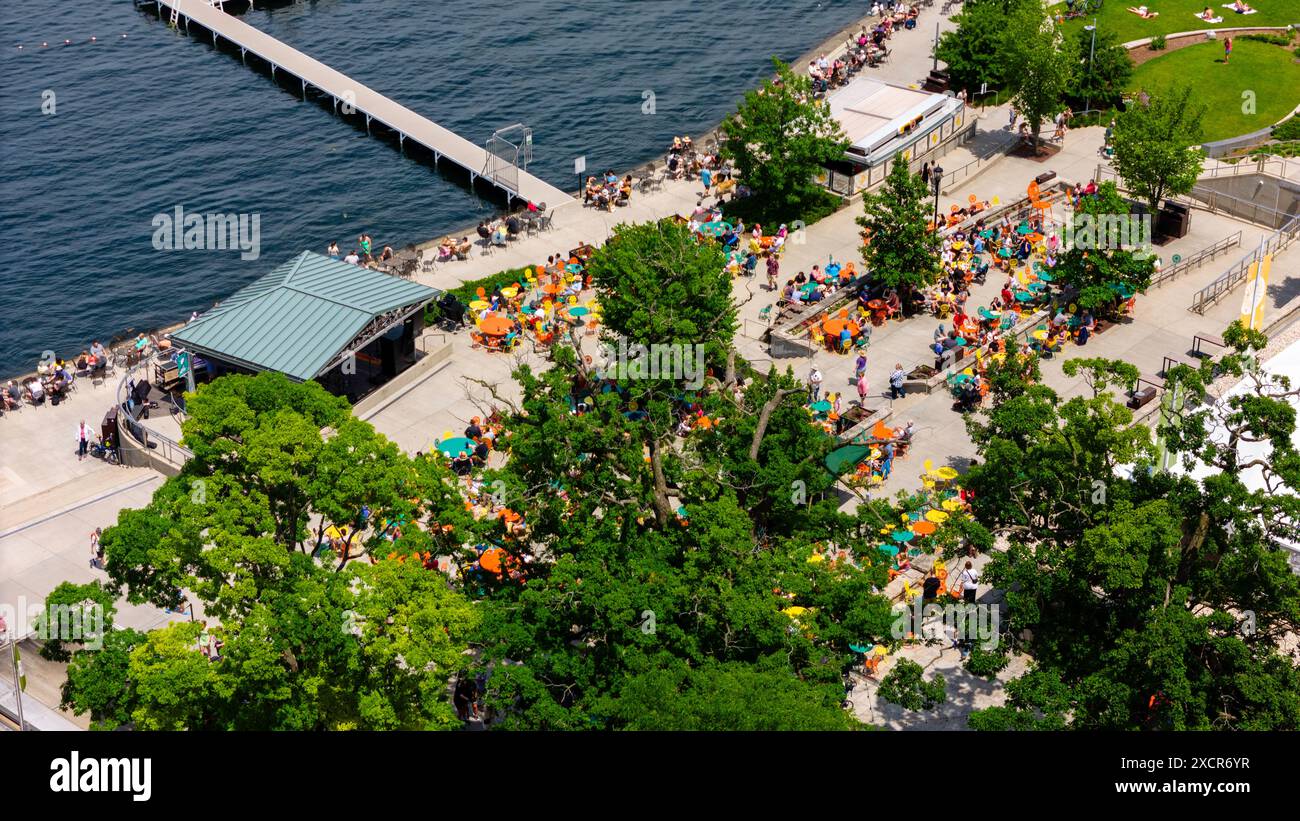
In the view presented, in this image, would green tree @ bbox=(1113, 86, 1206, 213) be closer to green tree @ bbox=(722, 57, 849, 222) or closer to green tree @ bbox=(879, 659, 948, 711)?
green tree @ bbox=(722, 57, 849, 222)

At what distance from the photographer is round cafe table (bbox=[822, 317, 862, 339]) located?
6700cm

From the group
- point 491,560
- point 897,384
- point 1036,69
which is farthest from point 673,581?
point 1036,69

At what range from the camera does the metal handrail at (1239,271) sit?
231ft

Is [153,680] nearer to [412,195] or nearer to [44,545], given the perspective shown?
[44,545]

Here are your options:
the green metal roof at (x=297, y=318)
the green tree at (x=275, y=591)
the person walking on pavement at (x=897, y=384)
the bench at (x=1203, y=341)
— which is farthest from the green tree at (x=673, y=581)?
the bench at (x=1203, y=341)

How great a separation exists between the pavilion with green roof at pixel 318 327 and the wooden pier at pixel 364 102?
17198 mm

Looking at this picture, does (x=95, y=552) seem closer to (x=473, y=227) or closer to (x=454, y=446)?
(x=454, y=446)

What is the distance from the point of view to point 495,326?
224 feet

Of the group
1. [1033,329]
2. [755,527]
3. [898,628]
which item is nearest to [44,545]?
[755,527]

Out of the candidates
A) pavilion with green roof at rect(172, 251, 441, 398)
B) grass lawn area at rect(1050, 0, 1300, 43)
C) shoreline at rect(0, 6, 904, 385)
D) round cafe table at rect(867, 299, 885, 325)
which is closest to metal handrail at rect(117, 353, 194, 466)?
pavilion with green roof at rect(172, 251, 441, 398)

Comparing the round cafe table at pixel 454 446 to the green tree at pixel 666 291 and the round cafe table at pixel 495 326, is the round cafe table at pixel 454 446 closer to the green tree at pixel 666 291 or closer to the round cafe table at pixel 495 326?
the green tree at pixel 666 291

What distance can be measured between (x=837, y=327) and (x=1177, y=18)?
45.7 meters

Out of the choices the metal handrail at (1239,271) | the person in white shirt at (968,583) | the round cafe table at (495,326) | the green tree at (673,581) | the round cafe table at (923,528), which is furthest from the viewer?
the metal handrail at (1239,271)
